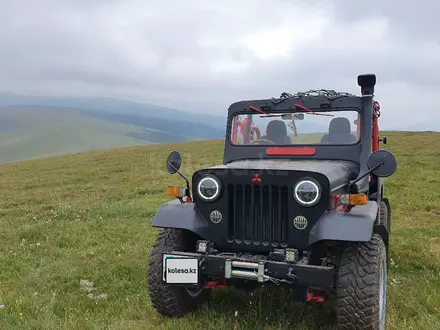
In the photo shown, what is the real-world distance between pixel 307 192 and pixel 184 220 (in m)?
1.25

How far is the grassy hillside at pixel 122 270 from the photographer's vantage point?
188 inches

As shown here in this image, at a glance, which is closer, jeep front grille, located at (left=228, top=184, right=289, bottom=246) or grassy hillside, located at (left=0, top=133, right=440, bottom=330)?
jeep front grille, located at (left=228, top=184, right=289, bottom=246)

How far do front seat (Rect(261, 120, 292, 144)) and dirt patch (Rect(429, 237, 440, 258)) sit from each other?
9.98 feet

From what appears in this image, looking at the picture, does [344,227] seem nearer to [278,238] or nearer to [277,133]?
[278,238]

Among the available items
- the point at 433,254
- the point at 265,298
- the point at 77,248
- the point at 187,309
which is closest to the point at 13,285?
the point at 77,248

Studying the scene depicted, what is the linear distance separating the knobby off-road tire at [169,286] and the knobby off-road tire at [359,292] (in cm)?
162

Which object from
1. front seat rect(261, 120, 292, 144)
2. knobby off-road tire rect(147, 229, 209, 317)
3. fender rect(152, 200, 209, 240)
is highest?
front seat rect(261, 120, 292, 144)

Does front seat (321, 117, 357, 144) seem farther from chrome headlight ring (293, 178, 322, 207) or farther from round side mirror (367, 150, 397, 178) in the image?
chrome headlight ring (293, 178, 322, 207)

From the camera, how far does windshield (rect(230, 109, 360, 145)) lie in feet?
19.1

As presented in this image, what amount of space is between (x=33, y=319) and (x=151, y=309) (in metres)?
1.18

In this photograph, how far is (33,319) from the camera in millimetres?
4812

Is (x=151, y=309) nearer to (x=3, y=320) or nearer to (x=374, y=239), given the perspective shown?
(x=3, y=320)

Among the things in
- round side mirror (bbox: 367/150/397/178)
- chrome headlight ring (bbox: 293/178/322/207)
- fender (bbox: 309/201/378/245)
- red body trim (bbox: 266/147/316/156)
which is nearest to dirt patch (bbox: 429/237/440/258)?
red body trim (bbox: 266/147/316/156)

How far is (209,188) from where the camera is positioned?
15.0 ft
